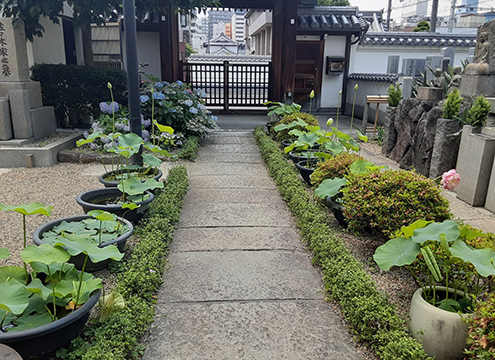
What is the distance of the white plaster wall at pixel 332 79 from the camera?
12.6 m

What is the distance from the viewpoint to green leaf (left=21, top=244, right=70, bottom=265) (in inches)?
83.4

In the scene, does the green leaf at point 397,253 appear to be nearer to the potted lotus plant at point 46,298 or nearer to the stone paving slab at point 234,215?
the potted lotus plant at point 46,298

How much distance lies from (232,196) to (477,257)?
3218 mm

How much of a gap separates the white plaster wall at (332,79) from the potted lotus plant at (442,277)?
35.9 ft

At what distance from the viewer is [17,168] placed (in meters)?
5.99

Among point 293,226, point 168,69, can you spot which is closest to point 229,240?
point 293,226

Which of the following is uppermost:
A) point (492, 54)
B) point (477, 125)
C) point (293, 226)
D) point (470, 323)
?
point (492, 54)

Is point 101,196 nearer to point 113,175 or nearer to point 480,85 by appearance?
point 113,175

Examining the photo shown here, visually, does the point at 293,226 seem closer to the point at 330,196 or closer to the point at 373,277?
the point at 330,196

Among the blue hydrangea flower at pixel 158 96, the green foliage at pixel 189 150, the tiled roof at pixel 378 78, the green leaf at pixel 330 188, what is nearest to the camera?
the green leaf at pixel 330 188

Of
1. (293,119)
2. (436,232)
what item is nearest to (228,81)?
(293,119)

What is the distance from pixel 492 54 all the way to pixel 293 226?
3.51 meters

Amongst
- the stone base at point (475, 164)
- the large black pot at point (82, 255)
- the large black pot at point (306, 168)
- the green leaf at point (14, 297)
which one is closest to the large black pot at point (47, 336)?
the green leaf at point (14, 297)

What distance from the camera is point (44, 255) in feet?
7.13
